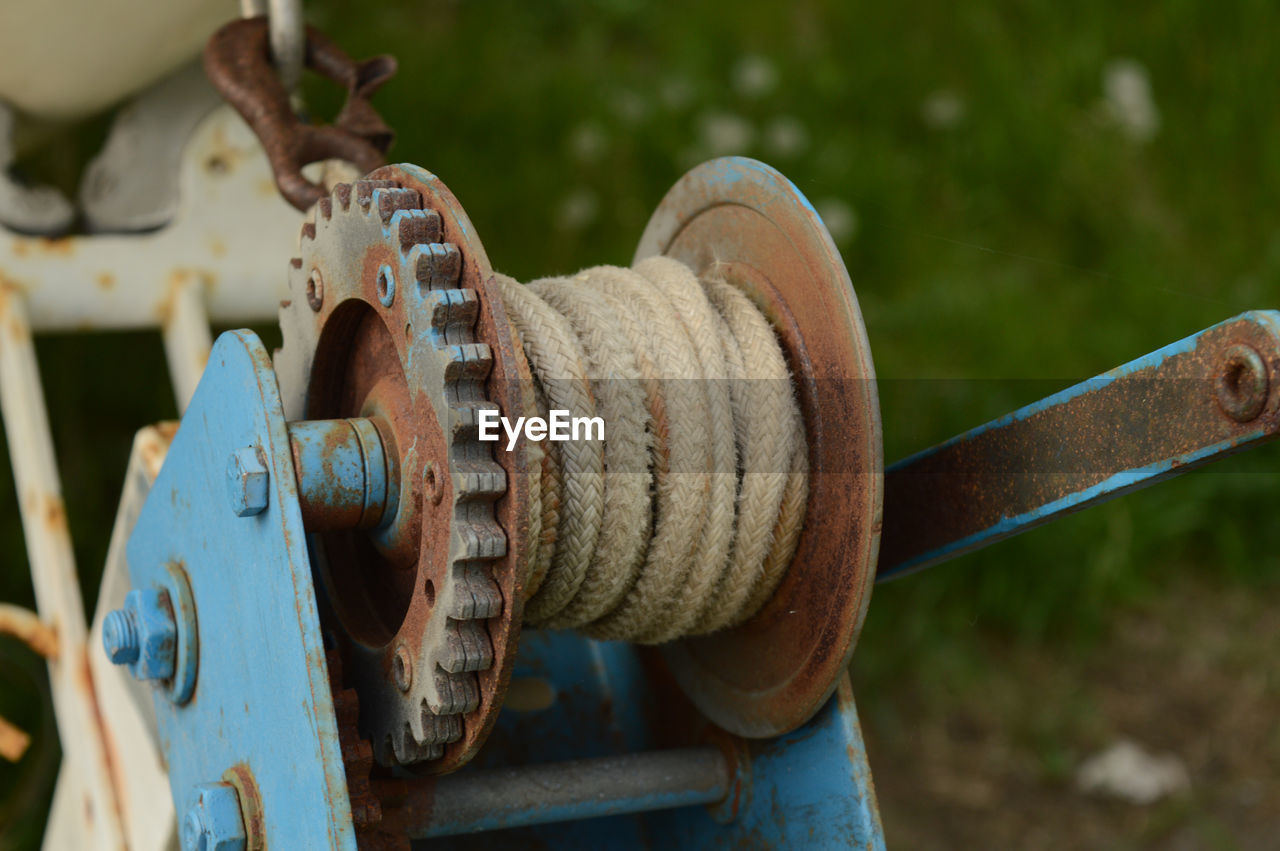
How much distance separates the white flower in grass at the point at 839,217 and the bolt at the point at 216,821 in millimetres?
2416

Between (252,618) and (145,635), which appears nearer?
(252,618)

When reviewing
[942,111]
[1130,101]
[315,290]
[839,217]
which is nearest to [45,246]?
[315,290]

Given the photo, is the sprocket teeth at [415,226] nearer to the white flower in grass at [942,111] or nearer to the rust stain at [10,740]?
the rust stain at [10,740]

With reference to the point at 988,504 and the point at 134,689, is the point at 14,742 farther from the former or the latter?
the point at 988,504

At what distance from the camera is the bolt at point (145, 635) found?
1482 millimetres

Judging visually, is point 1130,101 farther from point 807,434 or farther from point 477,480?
point 477,480

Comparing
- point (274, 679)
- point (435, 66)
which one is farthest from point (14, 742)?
point (435, 66)

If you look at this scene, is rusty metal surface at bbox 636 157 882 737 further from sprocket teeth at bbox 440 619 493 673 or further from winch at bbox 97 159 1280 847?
sprocket teeth at bbox 440 619 493 673

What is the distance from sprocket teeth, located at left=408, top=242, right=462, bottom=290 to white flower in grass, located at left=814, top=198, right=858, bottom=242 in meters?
2.31

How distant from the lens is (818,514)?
147cm

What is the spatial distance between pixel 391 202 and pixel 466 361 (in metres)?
0.20

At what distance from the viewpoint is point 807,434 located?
1482mm

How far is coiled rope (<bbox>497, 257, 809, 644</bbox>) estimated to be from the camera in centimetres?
140

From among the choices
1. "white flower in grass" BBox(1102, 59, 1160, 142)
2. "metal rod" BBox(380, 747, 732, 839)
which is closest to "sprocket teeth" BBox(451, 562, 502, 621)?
"metal rod" BBox(380, 747, 732, 839)
